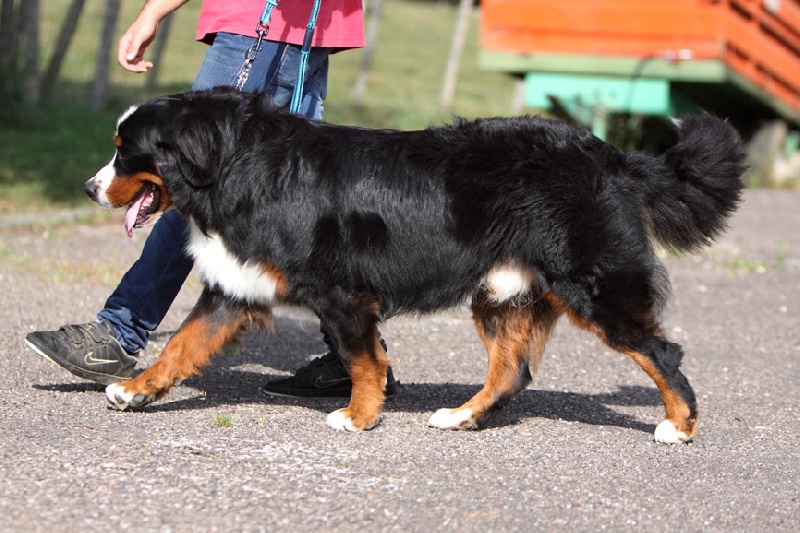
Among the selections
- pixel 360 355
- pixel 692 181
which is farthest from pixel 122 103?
pixel 692 181

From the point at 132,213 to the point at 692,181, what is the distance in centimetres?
239

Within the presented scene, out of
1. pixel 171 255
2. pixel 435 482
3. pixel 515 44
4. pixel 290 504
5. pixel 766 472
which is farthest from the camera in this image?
pixel 515 44

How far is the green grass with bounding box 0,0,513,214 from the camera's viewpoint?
10719 millimetres

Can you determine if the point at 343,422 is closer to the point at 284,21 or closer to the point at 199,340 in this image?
the point at 199,340

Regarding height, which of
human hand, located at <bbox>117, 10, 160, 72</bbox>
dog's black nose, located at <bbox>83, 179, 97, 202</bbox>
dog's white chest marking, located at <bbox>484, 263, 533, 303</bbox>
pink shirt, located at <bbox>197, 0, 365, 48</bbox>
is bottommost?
dog's white chest marking, located at <bbox>484, 263, 533, 303</bbox>

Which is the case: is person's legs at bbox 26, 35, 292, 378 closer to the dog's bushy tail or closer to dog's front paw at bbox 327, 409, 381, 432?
dog's front paw at bbox 327, 409, 381, 432

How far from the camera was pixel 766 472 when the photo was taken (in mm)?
4254

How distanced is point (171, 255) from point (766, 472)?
2721 millimetres

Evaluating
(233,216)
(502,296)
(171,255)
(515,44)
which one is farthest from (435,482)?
(515,44)

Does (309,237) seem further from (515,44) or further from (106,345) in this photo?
(515,44)

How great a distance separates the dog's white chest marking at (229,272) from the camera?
443 cm

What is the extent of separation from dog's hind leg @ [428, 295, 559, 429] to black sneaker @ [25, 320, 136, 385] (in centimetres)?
143

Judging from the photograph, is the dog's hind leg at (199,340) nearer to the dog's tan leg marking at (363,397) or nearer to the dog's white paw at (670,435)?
the dog's tan leg marking at (363,397)

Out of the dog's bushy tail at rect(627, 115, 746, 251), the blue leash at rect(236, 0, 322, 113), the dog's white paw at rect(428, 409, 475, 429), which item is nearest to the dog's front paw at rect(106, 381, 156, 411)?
the dog's white paw at rect(428, 409, 475, 429)
